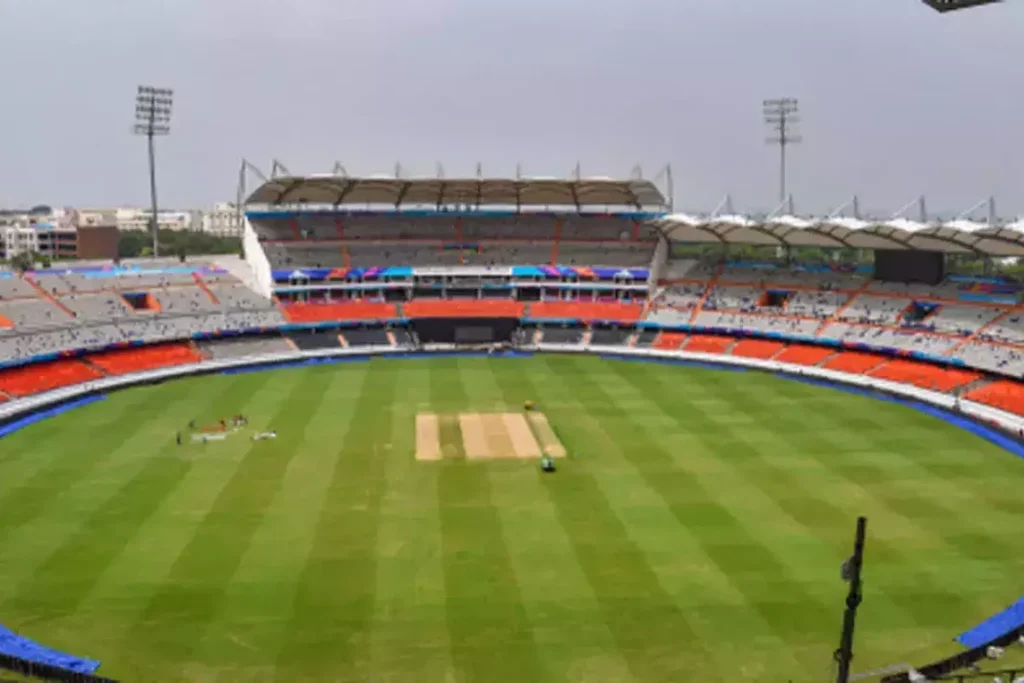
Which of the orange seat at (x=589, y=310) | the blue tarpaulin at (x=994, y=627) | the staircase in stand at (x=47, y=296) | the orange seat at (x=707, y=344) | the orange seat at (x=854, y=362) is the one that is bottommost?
the blue tarpaulin at (x=994, y=627)

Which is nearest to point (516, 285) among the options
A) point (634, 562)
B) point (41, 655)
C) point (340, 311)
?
point (340, 311)

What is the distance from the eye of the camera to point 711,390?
53812 mm

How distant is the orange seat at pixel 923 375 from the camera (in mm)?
52844

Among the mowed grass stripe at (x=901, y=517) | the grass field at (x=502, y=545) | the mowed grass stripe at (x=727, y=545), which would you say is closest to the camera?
the grass field at (x=502, y=545)

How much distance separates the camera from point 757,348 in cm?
6588

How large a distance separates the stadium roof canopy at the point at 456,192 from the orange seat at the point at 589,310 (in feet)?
34.6

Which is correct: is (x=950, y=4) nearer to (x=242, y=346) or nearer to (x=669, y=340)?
(x=669, y=340)

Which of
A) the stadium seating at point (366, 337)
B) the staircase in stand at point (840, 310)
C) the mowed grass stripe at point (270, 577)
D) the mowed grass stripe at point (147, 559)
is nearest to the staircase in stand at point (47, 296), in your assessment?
the stadium seating at point (366, 337)

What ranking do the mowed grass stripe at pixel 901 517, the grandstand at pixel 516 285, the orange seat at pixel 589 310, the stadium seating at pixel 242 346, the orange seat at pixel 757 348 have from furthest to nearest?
the orange seat at pixel 589 310, the orange seat at pixel 757 348, the stadium seating at pixel 242 346, the grandstand at pixel 516 285, the mowed grass stripe at pixel 901 517

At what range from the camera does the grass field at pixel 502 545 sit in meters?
22.3

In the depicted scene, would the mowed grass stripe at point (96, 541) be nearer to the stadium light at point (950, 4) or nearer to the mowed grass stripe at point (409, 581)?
the mowed grass stripe at point (409, 581)

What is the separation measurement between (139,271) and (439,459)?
159ft

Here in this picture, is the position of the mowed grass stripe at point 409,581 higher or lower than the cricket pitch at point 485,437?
lower

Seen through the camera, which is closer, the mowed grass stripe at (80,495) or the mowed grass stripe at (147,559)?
the mowed grass stripe at (147,559)
